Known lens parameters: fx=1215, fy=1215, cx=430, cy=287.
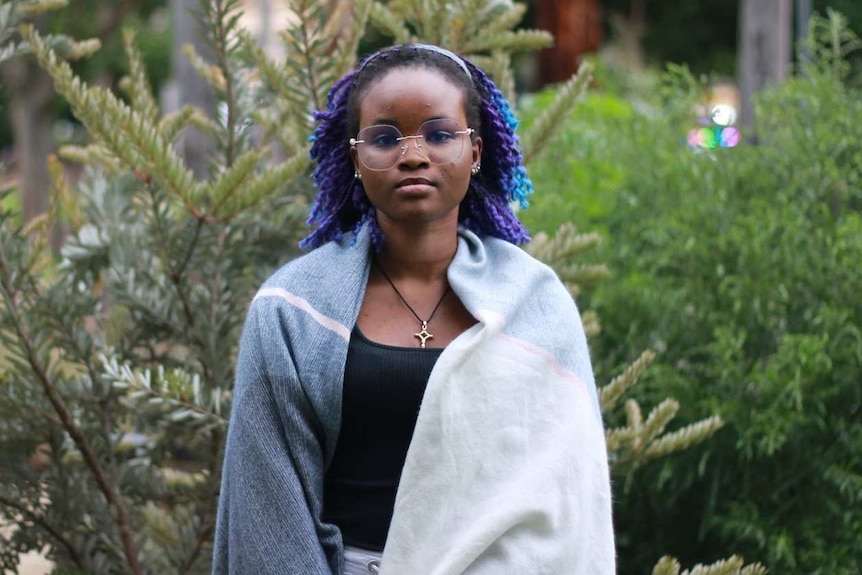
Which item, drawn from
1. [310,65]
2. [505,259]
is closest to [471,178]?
[505,259]

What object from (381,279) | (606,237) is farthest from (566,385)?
(606,237)

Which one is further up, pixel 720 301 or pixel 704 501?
pixel 720 301

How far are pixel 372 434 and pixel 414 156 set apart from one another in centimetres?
56

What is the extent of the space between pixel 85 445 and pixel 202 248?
67 centimetres

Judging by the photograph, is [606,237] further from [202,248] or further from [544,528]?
[544,528]

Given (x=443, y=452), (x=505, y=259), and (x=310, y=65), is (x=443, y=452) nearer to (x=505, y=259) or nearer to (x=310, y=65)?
(x=505, y=259)

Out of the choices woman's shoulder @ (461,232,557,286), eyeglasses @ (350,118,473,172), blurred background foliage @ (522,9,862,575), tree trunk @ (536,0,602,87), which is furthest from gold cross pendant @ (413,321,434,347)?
tree trunk @ (536,0,602,87)

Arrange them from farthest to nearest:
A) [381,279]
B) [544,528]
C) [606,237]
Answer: [606,237]
[381,279]
[544,528]

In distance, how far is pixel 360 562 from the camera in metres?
2.39

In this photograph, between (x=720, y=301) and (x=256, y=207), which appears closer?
(x=256, y=207)

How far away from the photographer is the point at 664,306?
15.7ft

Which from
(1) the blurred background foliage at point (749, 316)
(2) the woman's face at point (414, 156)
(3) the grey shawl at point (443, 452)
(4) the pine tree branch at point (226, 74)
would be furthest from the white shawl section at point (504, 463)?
(1) the blurred background foliage at point (749, 316)

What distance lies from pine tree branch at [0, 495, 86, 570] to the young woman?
1.28m

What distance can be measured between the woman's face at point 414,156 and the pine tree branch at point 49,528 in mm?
1676
